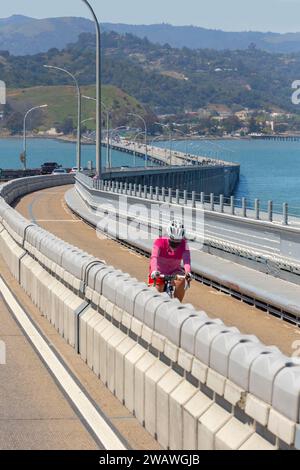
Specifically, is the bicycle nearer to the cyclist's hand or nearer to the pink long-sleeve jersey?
the pink long-sleeve jersey

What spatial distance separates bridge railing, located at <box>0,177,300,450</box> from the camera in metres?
7.19

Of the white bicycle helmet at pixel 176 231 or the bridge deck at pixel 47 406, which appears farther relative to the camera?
the white bicycle helmet at pixel 176 231

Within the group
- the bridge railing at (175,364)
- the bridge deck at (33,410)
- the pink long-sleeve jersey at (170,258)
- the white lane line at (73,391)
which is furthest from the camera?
the pink long-sleeve jersey at (170,258)

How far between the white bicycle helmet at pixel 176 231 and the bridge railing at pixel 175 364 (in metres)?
0.92

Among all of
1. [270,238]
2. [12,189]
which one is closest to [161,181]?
[12,189]

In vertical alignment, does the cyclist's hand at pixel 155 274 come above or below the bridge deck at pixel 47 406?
above

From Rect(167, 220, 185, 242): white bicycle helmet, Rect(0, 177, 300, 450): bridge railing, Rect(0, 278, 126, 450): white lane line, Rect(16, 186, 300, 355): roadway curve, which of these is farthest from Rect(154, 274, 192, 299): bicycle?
Rect(16, 186, 300, 355): roadway curve

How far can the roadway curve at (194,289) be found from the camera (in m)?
17.4

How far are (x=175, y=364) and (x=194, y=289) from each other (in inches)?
551

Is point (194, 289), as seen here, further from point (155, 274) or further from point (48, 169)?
point (48, 169)

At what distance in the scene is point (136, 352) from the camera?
35.3 ft

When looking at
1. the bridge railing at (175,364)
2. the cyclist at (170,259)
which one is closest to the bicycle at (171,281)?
the cyclist at (170,259)

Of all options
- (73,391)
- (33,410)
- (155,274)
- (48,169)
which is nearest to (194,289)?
(155,274)

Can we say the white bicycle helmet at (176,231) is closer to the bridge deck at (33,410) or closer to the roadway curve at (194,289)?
the bridge deck at (33,410)
